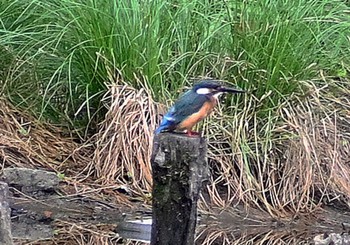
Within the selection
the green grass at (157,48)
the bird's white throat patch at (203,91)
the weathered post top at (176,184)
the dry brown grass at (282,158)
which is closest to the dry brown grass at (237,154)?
the dry brown grass at (282,158)

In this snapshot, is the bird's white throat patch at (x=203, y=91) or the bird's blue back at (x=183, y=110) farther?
the bird's white throat patch at (x=203, y=91)

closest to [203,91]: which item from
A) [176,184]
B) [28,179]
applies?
[176,184]

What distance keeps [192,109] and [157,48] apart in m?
1.95

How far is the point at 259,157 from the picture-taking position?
5.48 metres

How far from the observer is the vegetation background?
544 centimetres

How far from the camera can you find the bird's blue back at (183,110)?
369 cm

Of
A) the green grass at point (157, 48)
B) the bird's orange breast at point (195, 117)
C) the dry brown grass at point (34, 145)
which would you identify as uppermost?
the green grass at point (157, 48)

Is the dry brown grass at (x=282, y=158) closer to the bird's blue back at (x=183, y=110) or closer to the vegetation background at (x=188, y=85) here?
the vegetation background at (x=188, y=85)

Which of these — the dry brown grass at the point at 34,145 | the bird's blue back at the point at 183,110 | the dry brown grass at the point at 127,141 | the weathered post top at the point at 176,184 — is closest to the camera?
the weathered post top at the point at 176,184

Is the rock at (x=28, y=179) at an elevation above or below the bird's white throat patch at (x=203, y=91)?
below

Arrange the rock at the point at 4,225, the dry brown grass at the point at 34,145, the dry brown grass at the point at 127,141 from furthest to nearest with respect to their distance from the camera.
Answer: the dry brown grass at the point at 34,145, the dry brown grass at the point at 127,141, the rock at the point at 4,225

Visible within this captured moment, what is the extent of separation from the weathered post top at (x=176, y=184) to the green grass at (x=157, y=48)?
2.11 metres

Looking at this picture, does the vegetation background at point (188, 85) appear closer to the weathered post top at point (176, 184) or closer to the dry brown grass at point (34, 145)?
the dry brown grass at point (34, 145)

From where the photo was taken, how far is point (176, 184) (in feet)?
11.6
